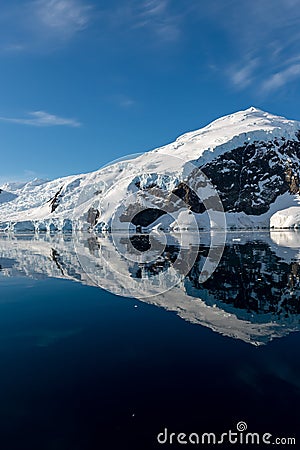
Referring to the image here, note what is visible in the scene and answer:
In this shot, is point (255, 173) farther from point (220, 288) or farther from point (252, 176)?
point (220, 288)

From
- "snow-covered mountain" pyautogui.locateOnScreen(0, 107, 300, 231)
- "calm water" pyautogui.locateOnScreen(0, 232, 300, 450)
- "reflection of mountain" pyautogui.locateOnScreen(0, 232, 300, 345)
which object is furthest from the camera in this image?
"snow-covered mountain" pyautogui.locateOnScreen(0, 107, 300, 231)

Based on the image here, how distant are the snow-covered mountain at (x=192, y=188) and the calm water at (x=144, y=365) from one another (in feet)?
351

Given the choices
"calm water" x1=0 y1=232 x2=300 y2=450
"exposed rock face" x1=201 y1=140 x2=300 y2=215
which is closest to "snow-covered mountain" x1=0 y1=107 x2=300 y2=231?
"exposed rock face" x1=201 y1=140 x2=300 y2=215

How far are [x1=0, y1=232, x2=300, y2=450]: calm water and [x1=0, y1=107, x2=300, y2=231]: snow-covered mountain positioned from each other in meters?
107

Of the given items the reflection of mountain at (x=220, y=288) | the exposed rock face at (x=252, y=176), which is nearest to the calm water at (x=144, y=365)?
the reflection of mountain at (x=220, y=288)

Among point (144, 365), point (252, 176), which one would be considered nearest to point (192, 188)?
point (252, 176)

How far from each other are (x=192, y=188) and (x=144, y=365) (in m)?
135

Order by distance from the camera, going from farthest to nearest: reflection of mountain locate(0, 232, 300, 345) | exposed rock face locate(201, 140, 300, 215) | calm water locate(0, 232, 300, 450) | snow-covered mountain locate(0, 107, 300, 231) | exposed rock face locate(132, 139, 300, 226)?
1. exposed rock face locate(201, 140, 300, 215)
2. exposed rock face locate(132, 139, 300, 226)
3. snow-covered mountain locate(0, 107, 300, 231)
4. reflection of mountain locate(0, 232, 300, 345)
5. calm water locate(0, 232, 300, 450)

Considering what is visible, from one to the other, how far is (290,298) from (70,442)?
Result: 1367cm

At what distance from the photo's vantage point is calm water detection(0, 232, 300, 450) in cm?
678

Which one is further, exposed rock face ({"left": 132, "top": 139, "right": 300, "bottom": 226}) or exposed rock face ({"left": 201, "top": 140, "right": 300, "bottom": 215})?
exposed rock face ({"left": 201, "top": 140, "right": 300, "bottom": 215})

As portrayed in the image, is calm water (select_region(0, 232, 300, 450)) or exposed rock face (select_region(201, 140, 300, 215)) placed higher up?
exposed rock face (select_region(201, 140, 300, 215))

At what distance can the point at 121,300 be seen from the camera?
1823 cm

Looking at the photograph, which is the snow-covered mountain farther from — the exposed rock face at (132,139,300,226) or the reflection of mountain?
the reflection of mountain
